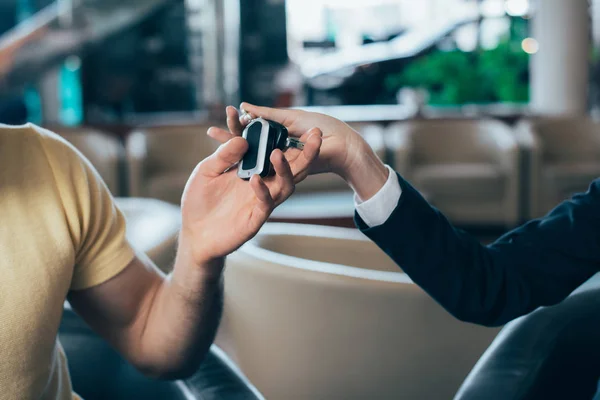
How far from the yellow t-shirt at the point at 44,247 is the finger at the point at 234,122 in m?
0.21

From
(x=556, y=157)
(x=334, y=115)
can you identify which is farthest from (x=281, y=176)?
(x=556, y=157)

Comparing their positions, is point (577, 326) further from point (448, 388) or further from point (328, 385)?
point (328, 385)

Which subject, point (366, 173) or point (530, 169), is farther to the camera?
point (530, 169)

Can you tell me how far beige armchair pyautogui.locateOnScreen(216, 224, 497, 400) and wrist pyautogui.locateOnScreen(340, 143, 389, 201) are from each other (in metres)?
0.45

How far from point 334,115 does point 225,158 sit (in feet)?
2.19

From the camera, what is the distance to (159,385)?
1031mm

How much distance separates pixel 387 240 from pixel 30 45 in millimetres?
6297

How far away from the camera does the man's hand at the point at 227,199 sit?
30.7 inches

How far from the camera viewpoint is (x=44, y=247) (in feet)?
2.72

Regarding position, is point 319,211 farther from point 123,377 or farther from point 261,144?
point 261,144

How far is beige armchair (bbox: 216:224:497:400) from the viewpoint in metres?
1.34

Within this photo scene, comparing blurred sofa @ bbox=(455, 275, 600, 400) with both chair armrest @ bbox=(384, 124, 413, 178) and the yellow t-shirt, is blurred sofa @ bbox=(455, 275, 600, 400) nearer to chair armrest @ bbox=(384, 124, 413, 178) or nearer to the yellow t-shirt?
the yellow t-shirt

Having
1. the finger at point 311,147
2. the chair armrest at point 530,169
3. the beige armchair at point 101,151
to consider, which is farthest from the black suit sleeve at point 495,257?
the chair armrest at point 530,169

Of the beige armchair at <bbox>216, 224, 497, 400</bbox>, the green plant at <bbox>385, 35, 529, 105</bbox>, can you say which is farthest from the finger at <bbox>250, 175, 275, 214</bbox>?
the green plant at <bbox>385, 35, 529, 105</bbox>
